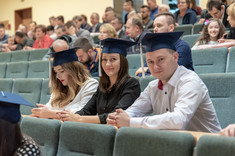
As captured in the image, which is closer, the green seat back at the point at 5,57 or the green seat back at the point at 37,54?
the green seat back at the point at 37,54

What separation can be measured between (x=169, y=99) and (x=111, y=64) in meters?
0.64

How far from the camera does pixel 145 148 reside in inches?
55.1

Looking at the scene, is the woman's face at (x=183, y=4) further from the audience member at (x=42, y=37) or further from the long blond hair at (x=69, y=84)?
the long blond hair at (x=69, y=84)

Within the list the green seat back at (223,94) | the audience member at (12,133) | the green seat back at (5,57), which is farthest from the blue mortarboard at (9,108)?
the green seat back at (5,57)

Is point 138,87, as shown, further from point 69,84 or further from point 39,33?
point 39,33

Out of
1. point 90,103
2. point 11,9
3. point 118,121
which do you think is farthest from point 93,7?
point 118,121

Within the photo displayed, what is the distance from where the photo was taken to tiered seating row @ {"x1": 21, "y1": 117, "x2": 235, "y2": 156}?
120cm

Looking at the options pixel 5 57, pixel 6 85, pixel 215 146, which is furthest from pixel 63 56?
pixel 5 57

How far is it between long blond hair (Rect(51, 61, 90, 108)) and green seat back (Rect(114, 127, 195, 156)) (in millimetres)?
1270

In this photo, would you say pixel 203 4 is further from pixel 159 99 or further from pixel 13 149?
pixel 13 149

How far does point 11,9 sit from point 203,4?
25.4 ft

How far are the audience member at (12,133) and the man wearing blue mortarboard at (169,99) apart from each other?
611 mm

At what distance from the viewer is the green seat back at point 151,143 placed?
129cm

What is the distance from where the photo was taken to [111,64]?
236cm
